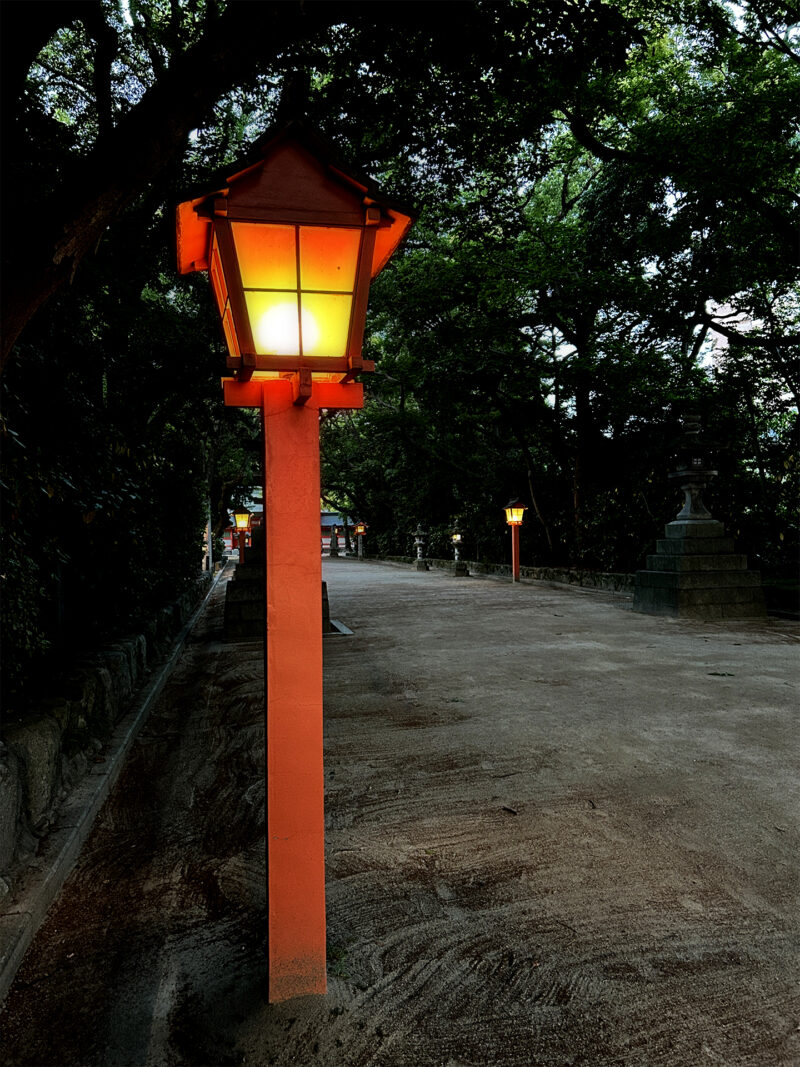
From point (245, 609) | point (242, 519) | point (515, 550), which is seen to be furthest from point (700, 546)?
point (242, 519)

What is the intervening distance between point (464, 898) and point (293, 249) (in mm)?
2622

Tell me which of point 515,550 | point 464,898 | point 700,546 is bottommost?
point 464,898

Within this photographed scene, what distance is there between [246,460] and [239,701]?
24.5 m

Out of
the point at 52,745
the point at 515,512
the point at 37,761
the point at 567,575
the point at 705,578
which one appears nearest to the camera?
the point at 37,761

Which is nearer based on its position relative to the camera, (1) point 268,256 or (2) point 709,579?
(1) point 268,256

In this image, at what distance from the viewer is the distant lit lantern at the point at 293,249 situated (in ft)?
6.59

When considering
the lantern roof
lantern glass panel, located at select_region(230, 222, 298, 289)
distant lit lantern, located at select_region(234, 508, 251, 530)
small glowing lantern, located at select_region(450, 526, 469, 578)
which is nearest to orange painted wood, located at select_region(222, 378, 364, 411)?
lantern glass panel, located at select_region(230, 222, 298, 289)

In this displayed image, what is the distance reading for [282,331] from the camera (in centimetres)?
208

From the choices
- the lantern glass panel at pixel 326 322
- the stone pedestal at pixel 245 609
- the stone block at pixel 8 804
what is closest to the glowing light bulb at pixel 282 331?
the lantern glass panel at pixel 326 322

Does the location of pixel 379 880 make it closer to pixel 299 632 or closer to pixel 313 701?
pixel 313 701

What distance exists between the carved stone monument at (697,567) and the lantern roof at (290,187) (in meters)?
9.86

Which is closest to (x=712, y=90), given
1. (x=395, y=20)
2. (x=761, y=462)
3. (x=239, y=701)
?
(x=761, y=462)

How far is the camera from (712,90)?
10.4 meters

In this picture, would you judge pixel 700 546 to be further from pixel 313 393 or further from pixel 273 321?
pixel 273 321
